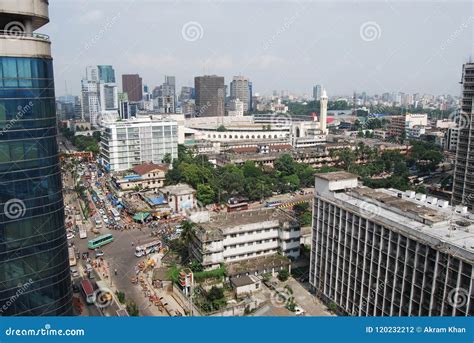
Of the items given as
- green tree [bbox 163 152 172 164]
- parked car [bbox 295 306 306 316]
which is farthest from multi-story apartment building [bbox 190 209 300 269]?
green tree [bbox 163 152 172 164]

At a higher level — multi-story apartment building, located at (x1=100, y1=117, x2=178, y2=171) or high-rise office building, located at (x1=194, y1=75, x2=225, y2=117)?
high-rise office building, located at (x1=194, y1=75, x2=225, y2=117)

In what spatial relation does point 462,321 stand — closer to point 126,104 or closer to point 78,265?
point 78,265

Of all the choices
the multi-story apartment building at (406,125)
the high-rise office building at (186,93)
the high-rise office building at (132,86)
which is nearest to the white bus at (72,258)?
the multi-story apartment building at (406,125)

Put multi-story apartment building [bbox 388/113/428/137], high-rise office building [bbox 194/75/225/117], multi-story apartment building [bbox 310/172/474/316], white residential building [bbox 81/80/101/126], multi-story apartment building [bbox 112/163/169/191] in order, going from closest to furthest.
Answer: multi-story apartment building [bbox 310/172/474/316] → multi-story apartment building [bbox 112/163/169/191] → multi-story apartment building [bbox 388/113/428/137] → white residential building [bbox 81/80/101/126] → high-rise office building [bbox 194/75/225/117]

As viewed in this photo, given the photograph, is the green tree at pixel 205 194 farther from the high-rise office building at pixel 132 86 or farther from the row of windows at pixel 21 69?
the high-rise office building at pixel 132 86

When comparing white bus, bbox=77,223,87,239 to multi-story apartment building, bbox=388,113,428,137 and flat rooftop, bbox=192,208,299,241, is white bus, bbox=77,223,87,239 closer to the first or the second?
flat rooftop, bbox=192,208,299,241

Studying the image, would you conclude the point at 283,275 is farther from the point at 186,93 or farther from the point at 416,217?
the point at 186,93

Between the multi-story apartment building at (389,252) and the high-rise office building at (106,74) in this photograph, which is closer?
the multi-story apartment building at (389,252)
